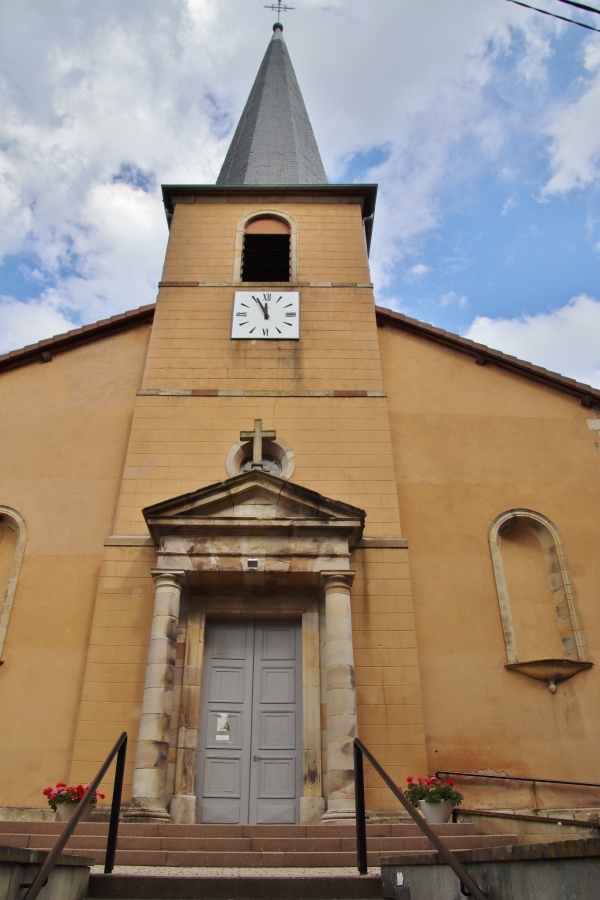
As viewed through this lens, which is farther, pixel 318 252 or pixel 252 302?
pixel 318 252

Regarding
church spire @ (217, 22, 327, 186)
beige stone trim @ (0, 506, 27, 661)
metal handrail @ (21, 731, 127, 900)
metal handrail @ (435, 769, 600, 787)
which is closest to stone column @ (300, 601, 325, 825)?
metal handrail @ (435, 769, 600, 787)

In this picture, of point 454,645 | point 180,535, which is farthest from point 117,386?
point 454,645

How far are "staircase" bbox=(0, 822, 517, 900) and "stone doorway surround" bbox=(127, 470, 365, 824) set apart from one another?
3.66 feet

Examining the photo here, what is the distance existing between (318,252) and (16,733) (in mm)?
9613

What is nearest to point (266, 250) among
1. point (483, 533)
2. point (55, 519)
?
point (55, 519)

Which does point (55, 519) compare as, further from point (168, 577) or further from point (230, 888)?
point (230, 888)

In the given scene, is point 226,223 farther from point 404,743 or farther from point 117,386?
point 404,743

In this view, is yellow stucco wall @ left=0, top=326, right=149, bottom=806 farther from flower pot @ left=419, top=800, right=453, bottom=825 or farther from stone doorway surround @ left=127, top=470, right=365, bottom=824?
flower pot @ left=419, top=800, right=453, bottom=825

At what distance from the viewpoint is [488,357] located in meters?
12.4

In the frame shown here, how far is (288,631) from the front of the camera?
980 cm

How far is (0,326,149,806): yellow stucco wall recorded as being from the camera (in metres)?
9.18

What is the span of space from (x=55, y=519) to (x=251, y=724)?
4155mm

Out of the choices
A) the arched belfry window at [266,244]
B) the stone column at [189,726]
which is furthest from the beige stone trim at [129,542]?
the arched belfry window at [266,244]

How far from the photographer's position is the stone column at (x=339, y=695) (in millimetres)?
7957
